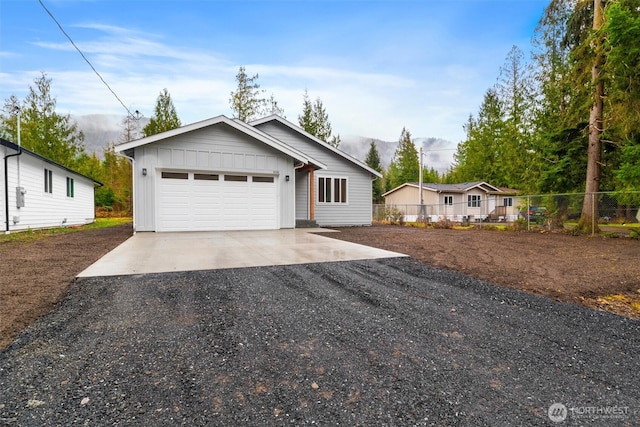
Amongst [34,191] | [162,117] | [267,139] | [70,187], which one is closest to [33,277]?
[267,139]

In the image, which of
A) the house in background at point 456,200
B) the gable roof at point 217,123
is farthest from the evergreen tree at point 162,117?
the house in background at point 456,200

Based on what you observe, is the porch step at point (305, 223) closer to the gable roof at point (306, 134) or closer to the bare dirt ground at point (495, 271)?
the gable roof at point (306, 134)

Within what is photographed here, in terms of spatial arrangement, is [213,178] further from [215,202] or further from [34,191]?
[34,191]

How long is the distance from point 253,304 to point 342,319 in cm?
94

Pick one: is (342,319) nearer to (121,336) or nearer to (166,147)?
(121,336)

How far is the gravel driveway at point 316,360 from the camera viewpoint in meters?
1.59

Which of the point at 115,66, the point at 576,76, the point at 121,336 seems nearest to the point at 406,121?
the point at 576,76

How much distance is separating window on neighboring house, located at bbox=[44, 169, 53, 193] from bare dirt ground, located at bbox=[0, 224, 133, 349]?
7.18m

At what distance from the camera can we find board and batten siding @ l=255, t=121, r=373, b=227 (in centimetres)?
1507

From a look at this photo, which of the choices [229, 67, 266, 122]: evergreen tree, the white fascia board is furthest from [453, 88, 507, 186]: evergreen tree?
the white fascia board

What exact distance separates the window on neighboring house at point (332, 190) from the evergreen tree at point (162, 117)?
13.6 m

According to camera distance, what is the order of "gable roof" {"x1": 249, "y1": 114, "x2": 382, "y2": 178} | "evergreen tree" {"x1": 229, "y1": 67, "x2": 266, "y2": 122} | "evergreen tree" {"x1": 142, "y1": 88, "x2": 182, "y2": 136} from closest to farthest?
1. "gable roof" {"x1": 249, "y1": 114, "x2": 382, "y2": 178}
2. "evergreen tree" {"x1": 142, "y1": 88, "x2": 182, "y2": 136}
3. "evergreen tree" {"x1": 229, "y1": 67, "x2": 266, "y2": 122}

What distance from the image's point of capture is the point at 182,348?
225cm

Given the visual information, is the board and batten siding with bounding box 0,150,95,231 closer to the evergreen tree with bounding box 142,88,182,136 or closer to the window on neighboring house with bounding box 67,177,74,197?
the window on neighboring house with bounding box 67,177,74,197
